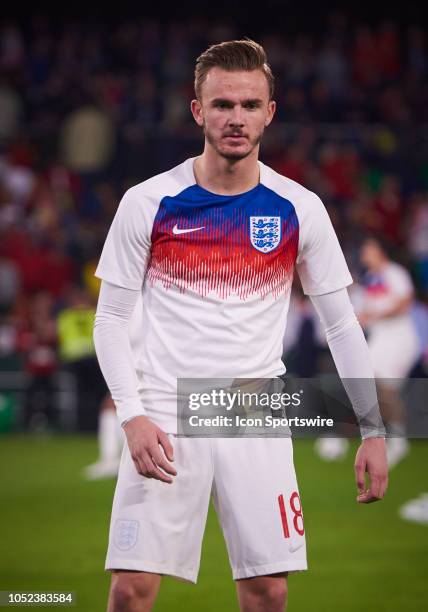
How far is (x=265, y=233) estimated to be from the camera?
12.2 ft

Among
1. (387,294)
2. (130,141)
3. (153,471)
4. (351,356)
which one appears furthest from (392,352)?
(153,471)

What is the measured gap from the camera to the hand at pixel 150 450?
346cm

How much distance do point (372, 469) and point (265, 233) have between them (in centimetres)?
82

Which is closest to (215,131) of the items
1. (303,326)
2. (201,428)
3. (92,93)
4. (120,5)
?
(201,428)

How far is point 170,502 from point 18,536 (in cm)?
471

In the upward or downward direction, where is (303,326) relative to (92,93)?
downward

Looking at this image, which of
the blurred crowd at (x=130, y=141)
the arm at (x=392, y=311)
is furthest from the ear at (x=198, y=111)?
the blurred crowd at (x=130, y=141)

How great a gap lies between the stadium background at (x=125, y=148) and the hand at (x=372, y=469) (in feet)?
23.1

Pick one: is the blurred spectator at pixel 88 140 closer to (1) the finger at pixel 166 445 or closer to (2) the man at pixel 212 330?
(2) the man at pixel 212 330

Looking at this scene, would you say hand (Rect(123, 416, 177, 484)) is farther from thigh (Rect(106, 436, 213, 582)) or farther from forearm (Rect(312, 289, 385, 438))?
forearm (Rect(312, 289, 385, 438))

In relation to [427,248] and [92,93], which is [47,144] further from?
[427,248]

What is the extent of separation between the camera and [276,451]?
3.70m

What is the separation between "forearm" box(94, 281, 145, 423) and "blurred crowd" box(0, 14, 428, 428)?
35.4 feet

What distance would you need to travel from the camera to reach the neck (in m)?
3.70
